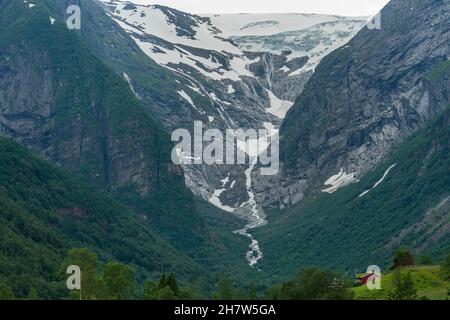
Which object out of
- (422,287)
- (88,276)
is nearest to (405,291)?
(422,287)

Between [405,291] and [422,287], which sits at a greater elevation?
[405,291]

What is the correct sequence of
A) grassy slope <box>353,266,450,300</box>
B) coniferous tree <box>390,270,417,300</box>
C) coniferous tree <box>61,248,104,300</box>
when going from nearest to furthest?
1. coniferous tree <box>390,270,417,300</box>
2. coniferous tree <box>61,248,104,300</box>
3. grassy slope <box>353,266,450,300</box>

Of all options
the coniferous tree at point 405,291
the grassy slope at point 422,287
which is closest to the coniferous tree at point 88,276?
the grassy slope at point 422,287

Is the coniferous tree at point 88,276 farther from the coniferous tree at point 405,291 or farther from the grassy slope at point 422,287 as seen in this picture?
the coniferous tree at point 405,291

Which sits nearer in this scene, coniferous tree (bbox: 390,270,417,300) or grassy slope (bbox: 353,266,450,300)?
coniferous tree (bbox: 390,270,417,300)

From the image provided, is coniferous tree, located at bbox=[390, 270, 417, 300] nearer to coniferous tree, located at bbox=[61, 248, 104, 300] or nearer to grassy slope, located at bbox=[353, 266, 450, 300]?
grassy slope, located at bbox=[353, 266, 450, 300]

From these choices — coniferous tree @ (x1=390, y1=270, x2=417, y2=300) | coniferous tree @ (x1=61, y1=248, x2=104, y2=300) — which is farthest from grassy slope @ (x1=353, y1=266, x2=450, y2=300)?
coniferous tree @ (x1=61, y1=248, x2=104, y2=300)

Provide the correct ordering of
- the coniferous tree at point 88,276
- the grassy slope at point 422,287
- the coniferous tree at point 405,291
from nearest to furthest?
the coniferous tree at point 405,291
the coniferous tree at point 88,276
the grassy slope at point 422,287

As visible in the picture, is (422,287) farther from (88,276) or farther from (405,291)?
(88,276)

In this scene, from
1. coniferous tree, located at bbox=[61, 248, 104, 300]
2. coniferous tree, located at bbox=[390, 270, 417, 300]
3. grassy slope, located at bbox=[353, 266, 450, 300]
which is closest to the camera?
coniferous tree, located at bbox=[390, 270, 417, 300]
